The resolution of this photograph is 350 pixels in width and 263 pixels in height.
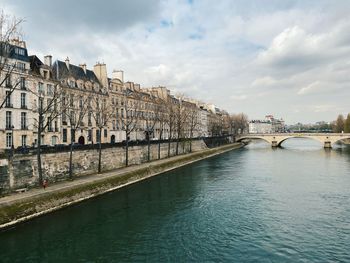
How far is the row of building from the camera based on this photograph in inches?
1599

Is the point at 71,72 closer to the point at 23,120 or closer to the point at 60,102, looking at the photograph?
the point at 60,102

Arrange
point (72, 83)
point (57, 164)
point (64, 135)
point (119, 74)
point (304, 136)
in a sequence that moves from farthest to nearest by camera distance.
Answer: point (304, 136) < point (119, 74) < point (72, 83) < point (64, 135) < point (57, 164)

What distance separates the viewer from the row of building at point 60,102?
40625 millimetres

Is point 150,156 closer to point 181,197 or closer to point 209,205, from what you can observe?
point 181,197

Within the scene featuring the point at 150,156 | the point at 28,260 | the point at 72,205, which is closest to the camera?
the point at 28,260

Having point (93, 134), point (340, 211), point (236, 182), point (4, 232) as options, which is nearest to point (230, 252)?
point (340, 211)

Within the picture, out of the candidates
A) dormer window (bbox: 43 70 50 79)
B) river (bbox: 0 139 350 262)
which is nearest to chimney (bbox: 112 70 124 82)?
dormer window (bbox: 43 70 50 79)

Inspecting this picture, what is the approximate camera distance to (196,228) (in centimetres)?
2305

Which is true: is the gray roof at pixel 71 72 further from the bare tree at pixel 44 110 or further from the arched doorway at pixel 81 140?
the arched doorway at pixel 81 140

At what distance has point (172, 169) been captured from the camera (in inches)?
2149

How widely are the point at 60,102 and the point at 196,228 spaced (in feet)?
108

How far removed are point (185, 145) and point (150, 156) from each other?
780 inches

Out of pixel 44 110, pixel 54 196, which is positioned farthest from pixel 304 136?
pixel 54 196

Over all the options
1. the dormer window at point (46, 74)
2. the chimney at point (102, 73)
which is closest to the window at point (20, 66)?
the dormer window at point (46, 74)
